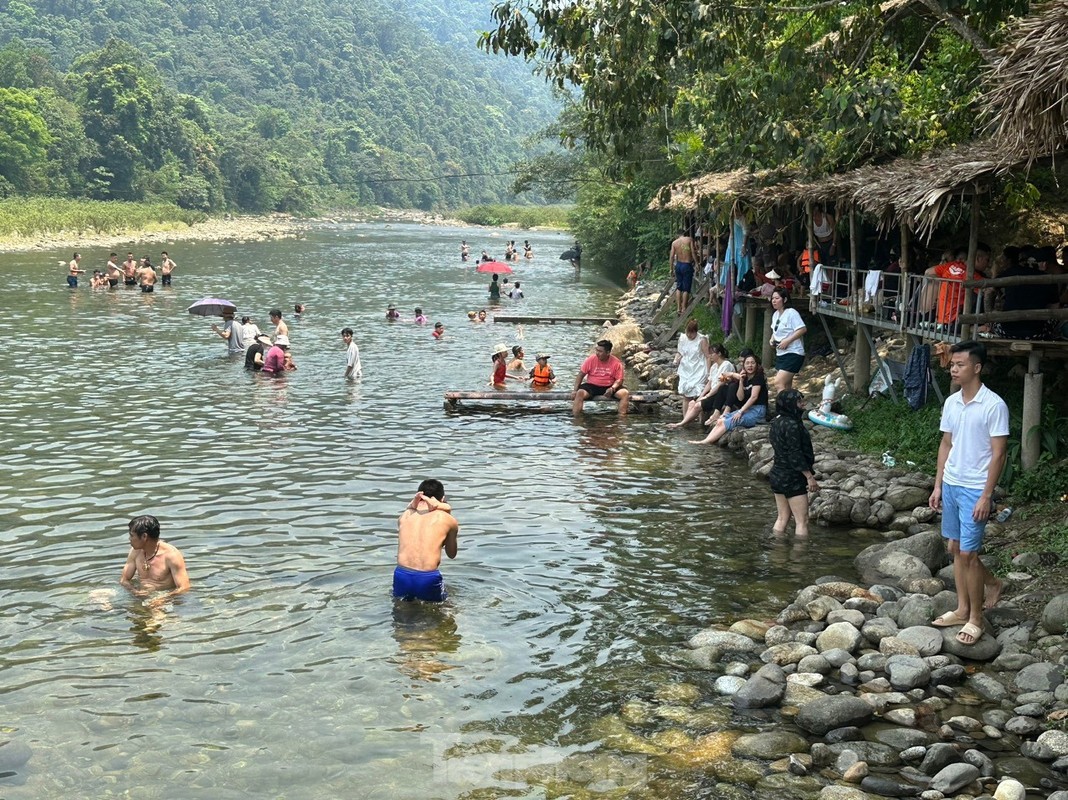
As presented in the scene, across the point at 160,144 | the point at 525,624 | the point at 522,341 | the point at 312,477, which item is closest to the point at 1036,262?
the point at 525,624

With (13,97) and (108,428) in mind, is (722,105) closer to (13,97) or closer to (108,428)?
(108,428)

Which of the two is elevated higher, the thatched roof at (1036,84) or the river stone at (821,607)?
the thatched roof at (1036,84)

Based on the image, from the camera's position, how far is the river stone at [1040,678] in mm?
7684

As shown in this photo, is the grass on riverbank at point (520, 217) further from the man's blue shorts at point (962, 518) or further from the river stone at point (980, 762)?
the river stone at point (980, 762)

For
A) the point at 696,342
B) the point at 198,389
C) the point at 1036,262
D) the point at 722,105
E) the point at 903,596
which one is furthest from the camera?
the point at 198,389

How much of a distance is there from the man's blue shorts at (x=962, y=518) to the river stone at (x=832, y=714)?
1526mm

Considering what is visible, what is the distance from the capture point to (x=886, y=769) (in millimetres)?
6996

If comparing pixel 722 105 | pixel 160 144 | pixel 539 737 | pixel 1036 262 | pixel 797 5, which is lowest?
pixel 539 737

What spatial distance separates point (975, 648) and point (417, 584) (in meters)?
4.61

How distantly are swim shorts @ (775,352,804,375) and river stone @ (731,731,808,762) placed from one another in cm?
939

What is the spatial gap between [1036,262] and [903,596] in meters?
6.18

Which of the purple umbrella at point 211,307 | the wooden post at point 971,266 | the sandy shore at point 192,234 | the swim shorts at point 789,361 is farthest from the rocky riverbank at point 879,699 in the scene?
the sandy shore at point 192,234

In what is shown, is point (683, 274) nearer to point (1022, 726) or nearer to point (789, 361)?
point (789, 361)

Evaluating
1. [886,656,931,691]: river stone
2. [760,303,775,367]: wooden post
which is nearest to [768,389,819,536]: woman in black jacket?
[886,656,931,691]: river stone
